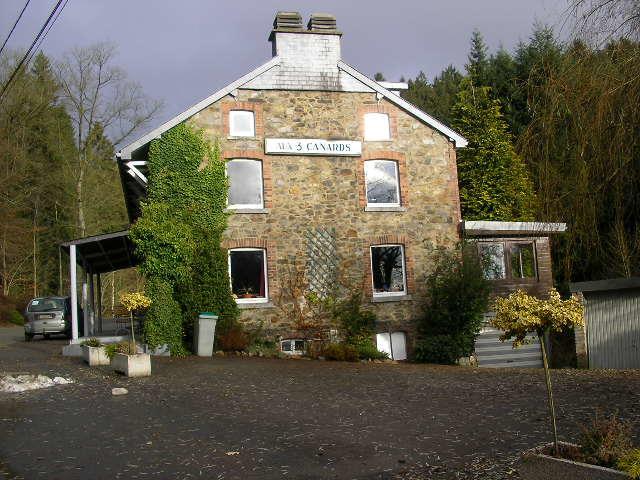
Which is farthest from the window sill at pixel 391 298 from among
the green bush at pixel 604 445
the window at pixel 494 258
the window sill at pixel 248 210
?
the green bush at pixel 604 445

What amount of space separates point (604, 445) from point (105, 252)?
18.9 m

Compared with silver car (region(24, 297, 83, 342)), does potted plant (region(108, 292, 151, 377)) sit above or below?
below

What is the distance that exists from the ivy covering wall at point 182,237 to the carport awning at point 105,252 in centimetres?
118

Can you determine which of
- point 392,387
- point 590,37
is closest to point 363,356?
point 392,387

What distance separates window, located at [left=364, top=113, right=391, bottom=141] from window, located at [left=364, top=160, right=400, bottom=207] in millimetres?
769

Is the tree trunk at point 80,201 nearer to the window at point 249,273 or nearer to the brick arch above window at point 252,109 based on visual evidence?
the brick arch above window at point 252,109

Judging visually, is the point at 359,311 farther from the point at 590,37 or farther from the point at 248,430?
the point at 590,37

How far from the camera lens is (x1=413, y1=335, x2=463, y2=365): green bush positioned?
19.8m

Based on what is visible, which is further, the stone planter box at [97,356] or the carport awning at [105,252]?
the carport awning at [105,252]

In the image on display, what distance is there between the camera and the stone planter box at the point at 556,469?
233 inches

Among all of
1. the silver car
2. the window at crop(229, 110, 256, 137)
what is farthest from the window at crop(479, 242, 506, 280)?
the silver car

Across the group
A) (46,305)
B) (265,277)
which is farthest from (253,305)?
(46,305)

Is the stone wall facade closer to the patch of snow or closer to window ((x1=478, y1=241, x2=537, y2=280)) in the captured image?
window ((x1=478, y1=241, x2=537, y2=280))

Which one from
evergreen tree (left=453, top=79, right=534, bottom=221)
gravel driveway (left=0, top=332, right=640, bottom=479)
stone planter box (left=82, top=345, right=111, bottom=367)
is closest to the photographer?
gravel driveway (left=0, top=332, right=640, bottom=479)
